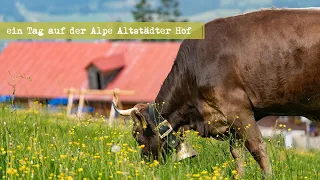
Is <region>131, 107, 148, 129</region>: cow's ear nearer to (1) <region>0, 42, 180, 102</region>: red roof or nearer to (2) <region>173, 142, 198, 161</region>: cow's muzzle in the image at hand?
(2) <region>173, 142, 198, 161</region>: cow's muzzle

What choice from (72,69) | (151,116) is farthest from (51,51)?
(151,116)

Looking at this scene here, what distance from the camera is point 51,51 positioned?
5506 cm

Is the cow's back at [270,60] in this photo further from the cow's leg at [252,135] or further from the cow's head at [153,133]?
the cow's head at [153,133]

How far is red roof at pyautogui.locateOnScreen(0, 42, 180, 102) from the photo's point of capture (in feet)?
158

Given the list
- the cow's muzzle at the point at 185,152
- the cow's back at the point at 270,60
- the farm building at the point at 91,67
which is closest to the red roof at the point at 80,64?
the farm building at the point at 91,67

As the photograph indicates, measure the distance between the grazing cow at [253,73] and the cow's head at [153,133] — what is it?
4.6 inches

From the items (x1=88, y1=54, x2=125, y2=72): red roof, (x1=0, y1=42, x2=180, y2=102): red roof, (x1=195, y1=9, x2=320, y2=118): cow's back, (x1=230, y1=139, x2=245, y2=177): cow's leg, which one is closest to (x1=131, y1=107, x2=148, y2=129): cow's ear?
(x1=195, y1=9, x2=320, y2=118): cow's back

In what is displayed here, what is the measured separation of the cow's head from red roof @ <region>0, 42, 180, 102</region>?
3669 cm

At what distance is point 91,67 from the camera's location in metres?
50.6

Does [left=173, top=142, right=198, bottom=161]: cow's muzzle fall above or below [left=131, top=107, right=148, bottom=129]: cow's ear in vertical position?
below

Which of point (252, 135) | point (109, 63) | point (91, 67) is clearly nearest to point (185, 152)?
point (252, 135)

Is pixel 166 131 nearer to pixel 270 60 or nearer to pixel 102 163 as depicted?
pixel 270 60

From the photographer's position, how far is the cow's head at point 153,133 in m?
8.78

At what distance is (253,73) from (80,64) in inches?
1791
